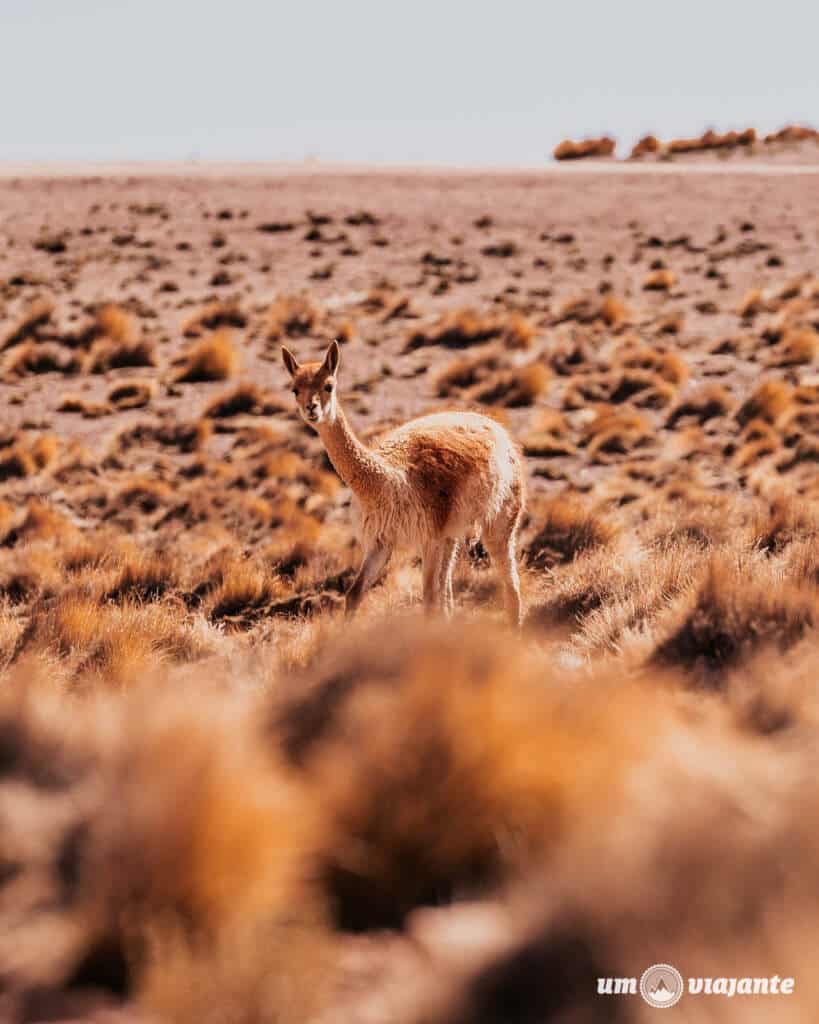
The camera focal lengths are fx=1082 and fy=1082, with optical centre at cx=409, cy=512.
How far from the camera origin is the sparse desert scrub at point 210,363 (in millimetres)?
16391

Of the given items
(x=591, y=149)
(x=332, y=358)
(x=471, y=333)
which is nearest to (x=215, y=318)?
(x=471, y=333)

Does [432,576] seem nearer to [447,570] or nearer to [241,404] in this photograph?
[447,570]

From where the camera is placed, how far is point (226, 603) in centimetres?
760

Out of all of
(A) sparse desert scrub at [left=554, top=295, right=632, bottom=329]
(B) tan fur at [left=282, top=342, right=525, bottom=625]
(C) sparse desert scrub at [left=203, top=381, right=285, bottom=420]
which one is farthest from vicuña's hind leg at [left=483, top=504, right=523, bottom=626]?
(A) sparse desert scrub at [left=554, top=295, right=632, bottom=329]

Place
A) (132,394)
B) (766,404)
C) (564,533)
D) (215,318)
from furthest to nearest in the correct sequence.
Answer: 1. (215,318)
2. (132,394)
3. (766,404)
4. (564,533)

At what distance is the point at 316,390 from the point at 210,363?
11021 millimetres

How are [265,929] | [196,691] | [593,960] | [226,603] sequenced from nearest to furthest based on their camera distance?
[593,960] < [265,929] < [196,691] < [226,603]

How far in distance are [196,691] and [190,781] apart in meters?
0.87

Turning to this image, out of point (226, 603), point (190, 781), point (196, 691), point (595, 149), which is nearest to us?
point (190, 781)

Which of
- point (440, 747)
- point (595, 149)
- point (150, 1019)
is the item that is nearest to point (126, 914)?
point (150, 1019)

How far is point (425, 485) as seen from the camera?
587cm

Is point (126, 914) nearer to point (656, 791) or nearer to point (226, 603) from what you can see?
point (656, 791)

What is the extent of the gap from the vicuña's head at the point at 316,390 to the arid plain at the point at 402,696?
1101 mm

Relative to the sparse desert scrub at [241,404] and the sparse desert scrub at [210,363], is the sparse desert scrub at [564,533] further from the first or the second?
the sparse desert scrub at [210,363]
